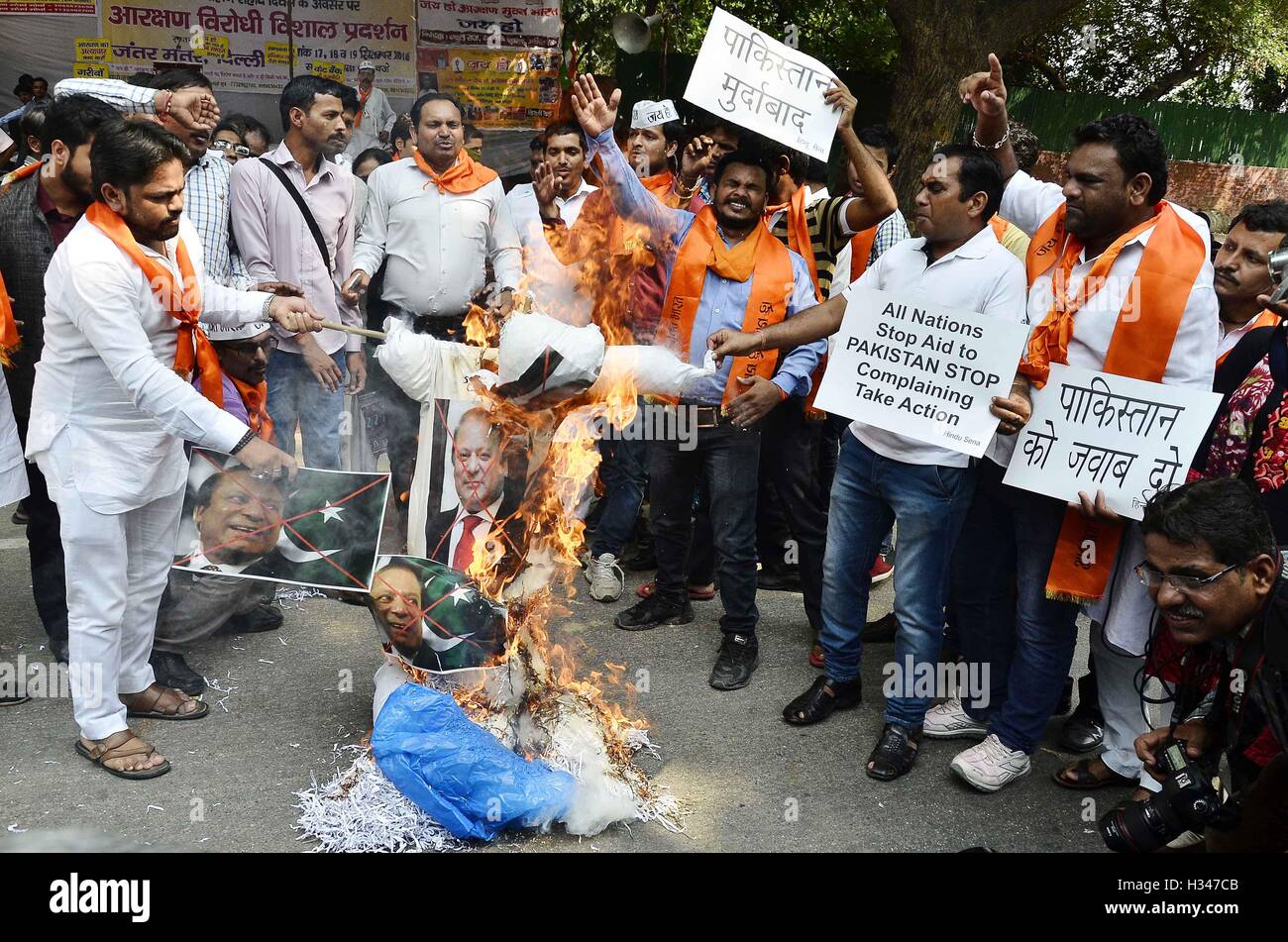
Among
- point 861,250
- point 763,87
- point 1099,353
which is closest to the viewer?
point 1099,353

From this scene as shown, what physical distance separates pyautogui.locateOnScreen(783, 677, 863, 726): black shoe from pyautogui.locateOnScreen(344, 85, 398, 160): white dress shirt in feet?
27.3

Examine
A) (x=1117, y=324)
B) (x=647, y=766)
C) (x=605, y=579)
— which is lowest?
(x=647, y=766)

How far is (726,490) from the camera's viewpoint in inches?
198

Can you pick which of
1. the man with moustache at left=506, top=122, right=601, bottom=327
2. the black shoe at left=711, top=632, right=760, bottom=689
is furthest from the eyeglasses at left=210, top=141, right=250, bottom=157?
the black shoe at left=711, top=632, right=760, bottom=689

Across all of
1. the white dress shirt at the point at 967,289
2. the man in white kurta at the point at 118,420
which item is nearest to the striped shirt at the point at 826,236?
the white dress shirt at the point at 967,289

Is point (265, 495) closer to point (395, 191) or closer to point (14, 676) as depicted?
point (14, 676)

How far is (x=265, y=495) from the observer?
3979 mm

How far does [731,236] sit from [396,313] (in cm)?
206

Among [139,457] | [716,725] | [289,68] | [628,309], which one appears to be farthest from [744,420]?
[289,68]

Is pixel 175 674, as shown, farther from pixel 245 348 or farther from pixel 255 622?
pixel 245 348

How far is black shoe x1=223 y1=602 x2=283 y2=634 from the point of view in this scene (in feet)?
17.6

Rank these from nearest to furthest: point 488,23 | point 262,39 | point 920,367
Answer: point 920,367 → point 262,39 → point 488,23

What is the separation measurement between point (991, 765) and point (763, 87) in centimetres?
281

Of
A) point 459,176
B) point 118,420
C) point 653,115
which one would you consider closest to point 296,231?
point 459,176
